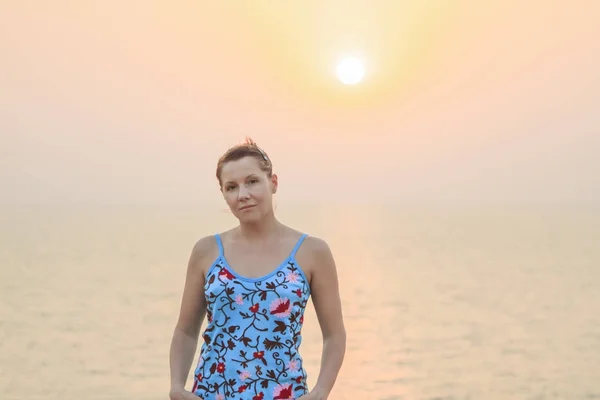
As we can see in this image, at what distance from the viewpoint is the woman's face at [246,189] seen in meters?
3.37

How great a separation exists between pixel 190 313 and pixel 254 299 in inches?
13.5

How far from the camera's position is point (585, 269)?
4284 centimetres

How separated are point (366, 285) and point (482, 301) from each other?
6.29 metres

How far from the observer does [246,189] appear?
337 centimetres

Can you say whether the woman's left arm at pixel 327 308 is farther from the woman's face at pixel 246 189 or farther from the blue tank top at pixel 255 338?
the woman's face at pixel 246 189

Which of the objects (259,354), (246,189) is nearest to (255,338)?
(259,354)

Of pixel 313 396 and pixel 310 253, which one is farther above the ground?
pixel 310 253

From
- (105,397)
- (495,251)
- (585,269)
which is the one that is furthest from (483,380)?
(495,251)

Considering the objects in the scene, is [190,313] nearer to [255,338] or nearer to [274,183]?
[255,338]

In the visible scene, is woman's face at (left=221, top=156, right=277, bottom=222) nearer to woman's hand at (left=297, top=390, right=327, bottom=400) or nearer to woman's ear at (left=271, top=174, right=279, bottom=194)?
woman's ear at (left=271, top=174, right=279, bottom=194)

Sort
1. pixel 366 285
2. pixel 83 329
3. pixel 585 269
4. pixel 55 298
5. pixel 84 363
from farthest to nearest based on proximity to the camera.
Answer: pixel 585 269 → pixel 366 285 → pixel 55 298 → pixel 83 329 → pixel 84 363

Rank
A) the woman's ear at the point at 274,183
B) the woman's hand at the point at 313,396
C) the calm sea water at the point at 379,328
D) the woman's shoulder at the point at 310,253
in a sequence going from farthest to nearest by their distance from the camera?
the calm sea water at the point at 379,328 → the woman's ear at the point at 274,183 → the woman's shoulder at the point at 310,253 → the woman's hand at the point at 313,396

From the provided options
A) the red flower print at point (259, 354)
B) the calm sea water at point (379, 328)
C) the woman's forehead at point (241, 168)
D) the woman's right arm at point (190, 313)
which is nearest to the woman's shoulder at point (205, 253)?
the woman's right arm at point (190, 313)

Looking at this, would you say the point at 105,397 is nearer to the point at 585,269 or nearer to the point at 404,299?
the point at 404,299
